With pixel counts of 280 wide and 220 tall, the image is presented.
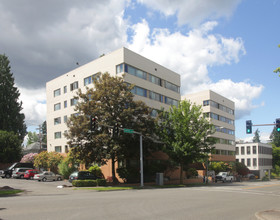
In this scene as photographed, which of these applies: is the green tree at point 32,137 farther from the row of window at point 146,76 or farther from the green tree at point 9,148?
the row of window at point 146,76

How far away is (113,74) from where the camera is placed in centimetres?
4288

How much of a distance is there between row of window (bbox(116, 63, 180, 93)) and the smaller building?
50.8 meters

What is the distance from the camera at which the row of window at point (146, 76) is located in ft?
138

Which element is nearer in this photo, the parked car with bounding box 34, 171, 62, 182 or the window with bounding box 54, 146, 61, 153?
the parked car with bounding box 34, 171, 62, 182

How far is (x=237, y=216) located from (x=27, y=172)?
123ft

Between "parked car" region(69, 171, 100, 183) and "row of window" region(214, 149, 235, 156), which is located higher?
"parked car" region(69, 171, 100, 183)

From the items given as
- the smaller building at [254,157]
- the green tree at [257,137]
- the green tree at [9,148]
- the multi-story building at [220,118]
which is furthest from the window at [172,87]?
the green tree at [257,137]

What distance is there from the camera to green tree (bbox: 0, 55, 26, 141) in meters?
68.9

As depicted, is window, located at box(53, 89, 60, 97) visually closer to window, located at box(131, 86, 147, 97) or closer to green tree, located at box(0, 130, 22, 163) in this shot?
green tree, located at box(0, 130, 22, 163)

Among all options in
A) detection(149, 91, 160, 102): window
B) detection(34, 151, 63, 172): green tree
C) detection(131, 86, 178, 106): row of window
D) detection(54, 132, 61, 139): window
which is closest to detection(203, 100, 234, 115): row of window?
detection(131, 86, 178, 106): row of window

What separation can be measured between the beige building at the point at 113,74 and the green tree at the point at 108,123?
22.4 ft

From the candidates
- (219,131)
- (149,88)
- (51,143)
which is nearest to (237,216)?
(149,88)

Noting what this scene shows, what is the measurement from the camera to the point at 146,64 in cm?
4628

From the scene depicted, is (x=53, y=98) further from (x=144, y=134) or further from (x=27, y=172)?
(x=144, y=134)
